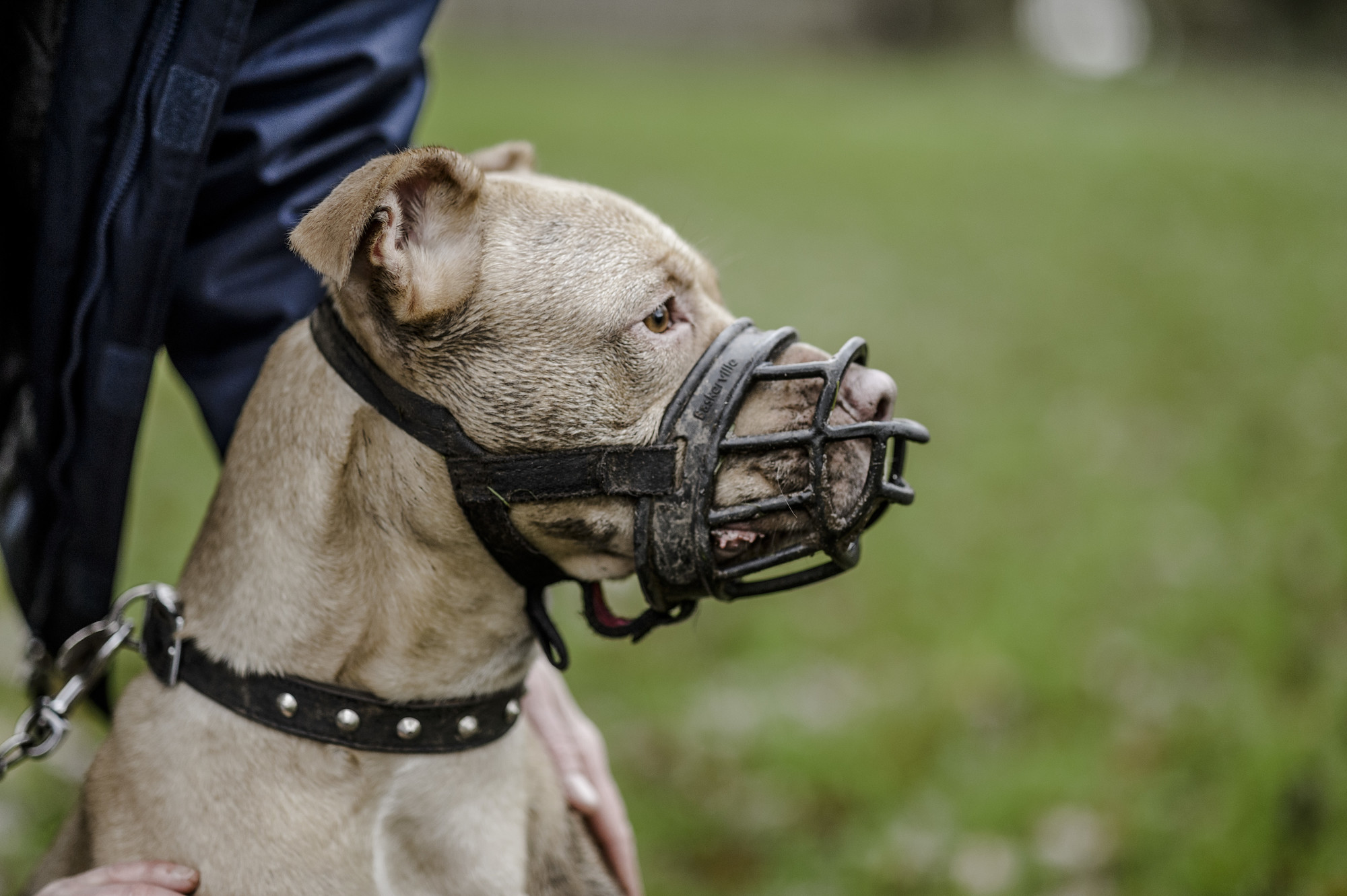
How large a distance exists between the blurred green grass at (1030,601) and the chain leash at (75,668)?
1.31 m

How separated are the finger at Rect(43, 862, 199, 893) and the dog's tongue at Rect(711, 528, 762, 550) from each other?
1061mm

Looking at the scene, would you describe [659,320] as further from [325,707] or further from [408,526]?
[325,707]

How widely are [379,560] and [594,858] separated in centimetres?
80

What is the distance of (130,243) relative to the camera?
212 cm

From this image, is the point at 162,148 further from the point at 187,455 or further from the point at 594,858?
the point at 187,455

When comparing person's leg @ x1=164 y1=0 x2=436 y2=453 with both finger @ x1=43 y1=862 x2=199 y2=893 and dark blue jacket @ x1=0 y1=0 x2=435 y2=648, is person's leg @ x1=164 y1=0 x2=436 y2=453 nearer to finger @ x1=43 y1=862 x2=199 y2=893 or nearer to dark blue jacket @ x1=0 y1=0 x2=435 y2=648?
dark blue jacket @ x1=0 y1=0 x2=435 y2=648

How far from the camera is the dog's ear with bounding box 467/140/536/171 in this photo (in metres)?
2.49

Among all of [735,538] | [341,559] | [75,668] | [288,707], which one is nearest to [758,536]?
[735,538]

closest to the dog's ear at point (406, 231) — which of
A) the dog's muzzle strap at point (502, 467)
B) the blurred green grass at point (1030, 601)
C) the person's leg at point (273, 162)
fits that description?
the dog's muzzle strap at point (502, 467)

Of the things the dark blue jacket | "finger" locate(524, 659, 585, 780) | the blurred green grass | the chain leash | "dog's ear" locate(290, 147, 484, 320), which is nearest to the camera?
"dog's ear" locate(290, 147, 484, 320)

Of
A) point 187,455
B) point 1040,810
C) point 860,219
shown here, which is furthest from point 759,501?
point 860,219

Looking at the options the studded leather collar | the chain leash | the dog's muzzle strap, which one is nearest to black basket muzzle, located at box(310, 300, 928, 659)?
the dog's muzzle strap

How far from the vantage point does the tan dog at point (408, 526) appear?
6.39ft

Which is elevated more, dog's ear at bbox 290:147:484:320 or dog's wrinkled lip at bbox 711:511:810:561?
dog's ear at bbox 290:147:484:320
